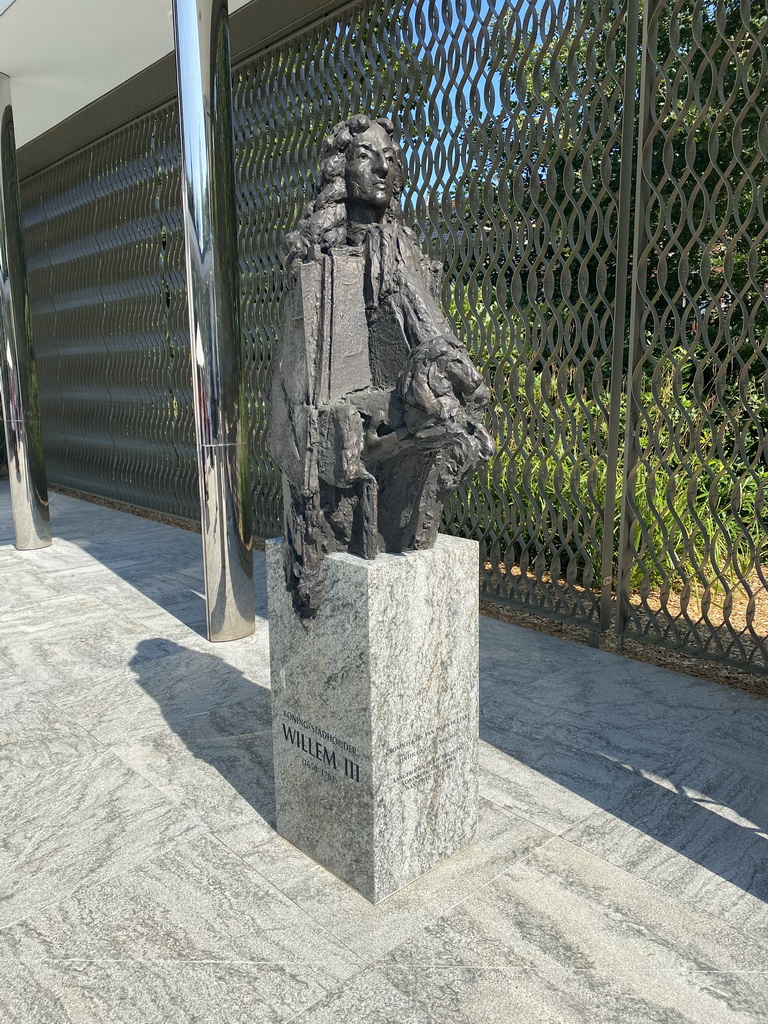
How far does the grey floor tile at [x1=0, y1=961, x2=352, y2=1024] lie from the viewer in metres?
2.06

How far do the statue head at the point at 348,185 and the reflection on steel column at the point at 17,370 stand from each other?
550 cm

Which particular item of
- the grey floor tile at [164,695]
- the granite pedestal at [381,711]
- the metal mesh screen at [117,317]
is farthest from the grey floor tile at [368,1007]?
the metal mesh screen at [117,317]

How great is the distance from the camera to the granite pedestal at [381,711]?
7.82 feet

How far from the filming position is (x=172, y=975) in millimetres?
2193

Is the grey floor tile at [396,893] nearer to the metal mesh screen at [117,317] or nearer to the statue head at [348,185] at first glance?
the statue head at [348,185]

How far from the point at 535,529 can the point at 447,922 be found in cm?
306

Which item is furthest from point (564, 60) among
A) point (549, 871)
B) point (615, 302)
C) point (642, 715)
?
point (549, 871)

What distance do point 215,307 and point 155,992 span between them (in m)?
3.56

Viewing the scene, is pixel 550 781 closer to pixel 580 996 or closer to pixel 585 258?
pixel 580 996

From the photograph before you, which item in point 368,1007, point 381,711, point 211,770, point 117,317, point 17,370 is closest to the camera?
point 368,1007

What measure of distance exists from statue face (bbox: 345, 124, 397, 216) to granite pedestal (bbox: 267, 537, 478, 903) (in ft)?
3.75

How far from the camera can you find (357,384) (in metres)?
2.51

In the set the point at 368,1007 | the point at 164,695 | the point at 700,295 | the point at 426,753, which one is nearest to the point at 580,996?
the point at 368,1007

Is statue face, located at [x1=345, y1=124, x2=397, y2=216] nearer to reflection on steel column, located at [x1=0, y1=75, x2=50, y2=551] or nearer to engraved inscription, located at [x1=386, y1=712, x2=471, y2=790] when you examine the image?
engraved inscription, located at [x1=386, y1=712, x2=471, y2=790]
